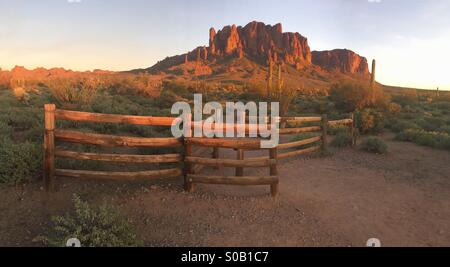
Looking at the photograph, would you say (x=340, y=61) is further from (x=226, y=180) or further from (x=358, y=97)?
(x=226, y=180)

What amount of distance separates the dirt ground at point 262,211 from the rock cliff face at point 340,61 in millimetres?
108031

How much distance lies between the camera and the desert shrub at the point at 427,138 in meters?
10.9

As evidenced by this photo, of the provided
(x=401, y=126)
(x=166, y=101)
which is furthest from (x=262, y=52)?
(x=401, y=126)

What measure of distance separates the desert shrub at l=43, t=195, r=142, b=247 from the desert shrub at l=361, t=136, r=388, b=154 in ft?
28.3

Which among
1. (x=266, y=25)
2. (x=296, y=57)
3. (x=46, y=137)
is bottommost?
(x=46, y=137)

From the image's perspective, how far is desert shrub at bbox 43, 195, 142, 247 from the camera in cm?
369

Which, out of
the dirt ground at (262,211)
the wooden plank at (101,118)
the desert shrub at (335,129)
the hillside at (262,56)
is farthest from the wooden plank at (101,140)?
the hillside at (262,56)

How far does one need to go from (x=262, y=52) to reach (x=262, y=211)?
100361 millimetres

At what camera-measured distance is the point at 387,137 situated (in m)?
13.5

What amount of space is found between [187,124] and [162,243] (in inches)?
84.7

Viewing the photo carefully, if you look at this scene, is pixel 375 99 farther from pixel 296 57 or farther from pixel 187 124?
pixel 296 57

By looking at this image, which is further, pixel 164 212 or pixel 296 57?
pixel 296 57
